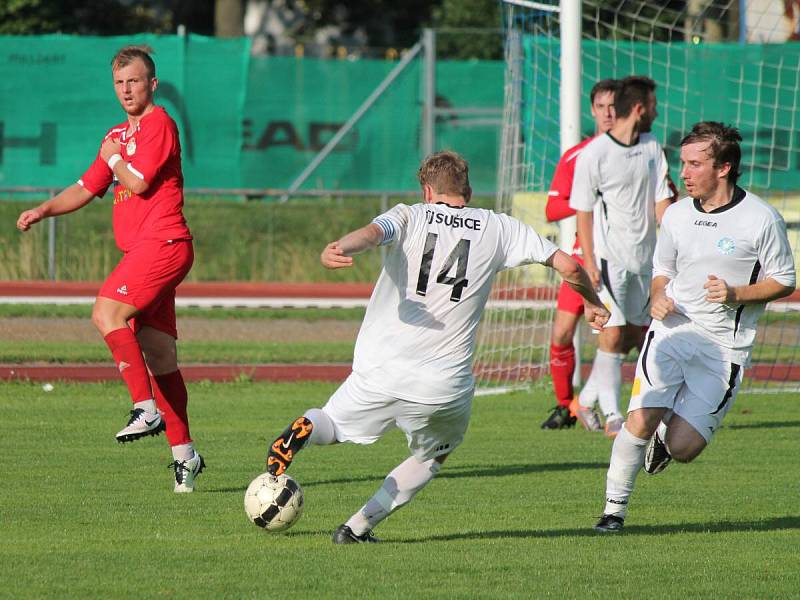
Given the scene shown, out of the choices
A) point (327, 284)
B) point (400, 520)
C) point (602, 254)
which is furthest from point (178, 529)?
point (327, 284)

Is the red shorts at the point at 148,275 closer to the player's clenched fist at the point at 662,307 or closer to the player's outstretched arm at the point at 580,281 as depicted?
the player's outstretched arm at the point at 580,281

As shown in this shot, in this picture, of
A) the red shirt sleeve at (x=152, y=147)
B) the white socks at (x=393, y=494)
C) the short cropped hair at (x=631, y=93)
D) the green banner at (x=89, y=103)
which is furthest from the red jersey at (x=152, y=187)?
the green banner at (x=89, y=103)

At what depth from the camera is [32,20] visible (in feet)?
111

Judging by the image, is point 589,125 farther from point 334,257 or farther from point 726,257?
point 334,257

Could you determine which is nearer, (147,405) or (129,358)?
(147,405)

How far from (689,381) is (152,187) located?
3.19m

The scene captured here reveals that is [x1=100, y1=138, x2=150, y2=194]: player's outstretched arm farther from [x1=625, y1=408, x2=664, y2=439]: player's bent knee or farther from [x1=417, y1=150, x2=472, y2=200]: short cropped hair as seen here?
[x1=625, y1=408, x2=664, y2=439]: player's bent knee

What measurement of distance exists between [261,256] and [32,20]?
14.8m

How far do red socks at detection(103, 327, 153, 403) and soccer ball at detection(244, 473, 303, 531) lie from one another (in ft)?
4.99

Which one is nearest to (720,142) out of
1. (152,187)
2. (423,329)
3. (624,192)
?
(423,329)

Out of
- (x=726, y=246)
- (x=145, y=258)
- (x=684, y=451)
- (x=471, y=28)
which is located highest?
(x=471, y=28)

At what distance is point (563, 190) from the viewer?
11.2m

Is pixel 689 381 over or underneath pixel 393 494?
over

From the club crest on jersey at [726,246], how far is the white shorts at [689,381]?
1.51 ft
